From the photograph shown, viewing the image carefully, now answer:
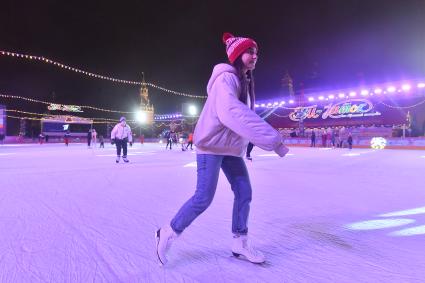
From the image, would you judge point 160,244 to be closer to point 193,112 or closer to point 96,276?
point 96,276

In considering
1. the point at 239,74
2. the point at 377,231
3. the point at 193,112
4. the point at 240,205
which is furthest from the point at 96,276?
the point at 193,112

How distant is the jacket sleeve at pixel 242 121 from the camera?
5.51 ft

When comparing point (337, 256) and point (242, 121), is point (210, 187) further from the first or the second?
point (337, 256)

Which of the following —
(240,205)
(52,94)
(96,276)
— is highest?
(52,94)

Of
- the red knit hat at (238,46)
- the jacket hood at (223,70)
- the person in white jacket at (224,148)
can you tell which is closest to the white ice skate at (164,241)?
the person in white jacket at (224,148)

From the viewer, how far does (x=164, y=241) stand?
1.90 meters

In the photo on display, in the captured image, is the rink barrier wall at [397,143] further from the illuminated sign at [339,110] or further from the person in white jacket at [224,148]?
the person in white jacket at [224,148]

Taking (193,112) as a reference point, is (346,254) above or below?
below

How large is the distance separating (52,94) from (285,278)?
44513 millimetres

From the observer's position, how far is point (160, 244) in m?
1.90

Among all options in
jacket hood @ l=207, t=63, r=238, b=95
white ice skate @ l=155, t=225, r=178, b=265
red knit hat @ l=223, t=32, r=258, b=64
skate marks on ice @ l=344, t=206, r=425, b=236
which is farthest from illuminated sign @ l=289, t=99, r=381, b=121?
white ice skate @ l=155, t=225, r=178, b=265

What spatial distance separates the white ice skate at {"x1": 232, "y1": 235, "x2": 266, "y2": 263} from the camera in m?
1.92

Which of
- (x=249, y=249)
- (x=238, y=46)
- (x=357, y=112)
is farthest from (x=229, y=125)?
(x=357, y=112)

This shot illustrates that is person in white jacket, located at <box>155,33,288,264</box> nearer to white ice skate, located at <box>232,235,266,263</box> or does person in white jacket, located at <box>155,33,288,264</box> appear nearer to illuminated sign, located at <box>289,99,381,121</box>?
white ice skate, located at <box>232,235,266,263</box>
